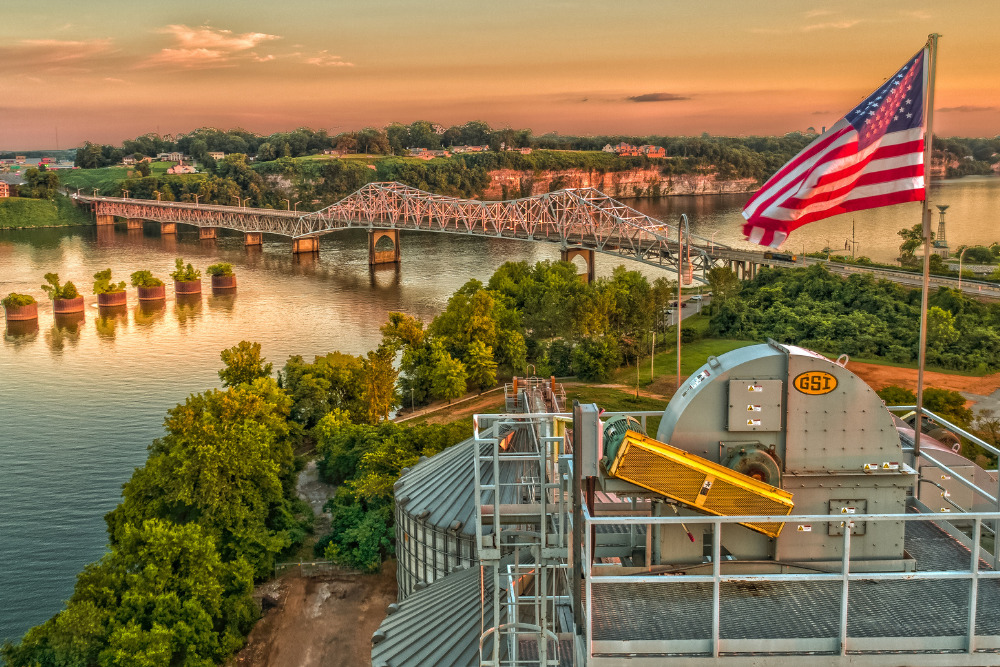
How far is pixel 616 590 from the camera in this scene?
1120 cm

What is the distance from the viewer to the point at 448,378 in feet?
155

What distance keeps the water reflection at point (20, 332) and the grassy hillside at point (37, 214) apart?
9885cm

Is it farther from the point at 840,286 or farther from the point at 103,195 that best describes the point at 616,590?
the point at 103,195

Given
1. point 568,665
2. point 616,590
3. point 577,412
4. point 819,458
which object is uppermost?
point 577,412

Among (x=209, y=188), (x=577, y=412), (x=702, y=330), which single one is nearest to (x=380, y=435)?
(x=577, y=412)

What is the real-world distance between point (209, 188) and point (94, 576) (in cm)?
17306

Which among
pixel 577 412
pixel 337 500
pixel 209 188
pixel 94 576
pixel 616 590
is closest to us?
pixel 577 412

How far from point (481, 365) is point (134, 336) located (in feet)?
115

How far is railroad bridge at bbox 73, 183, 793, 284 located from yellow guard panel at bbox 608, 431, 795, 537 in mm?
54672

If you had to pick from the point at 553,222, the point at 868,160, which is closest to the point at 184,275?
the point at 553,222

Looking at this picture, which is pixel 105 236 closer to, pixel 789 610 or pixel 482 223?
pixel 482 223

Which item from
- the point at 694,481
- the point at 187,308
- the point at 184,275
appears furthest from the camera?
the point at 184,275

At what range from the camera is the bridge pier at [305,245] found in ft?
404

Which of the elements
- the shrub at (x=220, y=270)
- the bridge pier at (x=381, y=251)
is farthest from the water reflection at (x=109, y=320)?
the bridge pier at (x=381, y=251)
